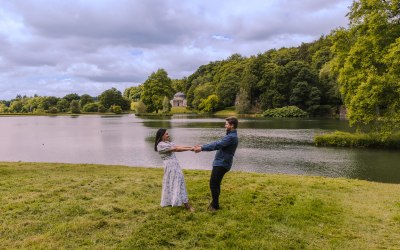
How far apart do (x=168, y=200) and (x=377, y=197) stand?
716cm

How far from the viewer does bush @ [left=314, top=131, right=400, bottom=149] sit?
3178cm

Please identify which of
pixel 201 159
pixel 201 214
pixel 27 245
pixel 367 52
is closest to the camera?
pixel 27 245

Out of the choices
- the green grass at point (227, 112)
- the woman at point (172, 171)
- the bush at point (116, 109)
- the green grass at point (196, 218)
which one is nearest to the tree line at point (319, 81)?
the green grass at point (227, 112)

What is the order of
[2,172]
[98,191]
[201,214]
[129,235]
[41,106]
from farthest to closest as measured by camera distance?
[41,106]
[2,172]
[98,191]
[201,214]
[129,235]

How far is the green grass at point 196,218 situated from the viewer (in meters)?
6.23

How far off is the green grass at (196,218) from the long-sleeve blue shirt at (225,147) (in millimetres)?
1252

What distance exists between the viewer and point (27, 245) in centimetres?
599

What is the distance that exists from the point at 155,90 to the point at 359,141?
90.5 m

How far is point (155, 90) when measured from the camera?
116 m

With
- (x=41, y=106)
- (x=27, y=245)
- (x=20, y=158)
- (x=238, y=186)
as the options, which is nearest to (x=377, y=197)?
(x=238, y=186)

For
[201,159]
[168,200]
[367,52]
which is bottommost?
[201,159]

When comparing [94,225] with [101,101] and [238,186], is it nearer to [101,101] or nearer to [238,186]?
[238,186]

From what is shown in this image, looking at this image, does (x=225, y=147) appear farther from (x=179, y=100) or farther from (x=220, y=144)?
(x=179, y=100)

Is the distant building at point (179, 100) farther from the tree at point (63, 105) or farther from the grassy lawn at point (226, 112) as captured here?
the tree at point (63, 105)
